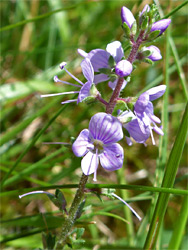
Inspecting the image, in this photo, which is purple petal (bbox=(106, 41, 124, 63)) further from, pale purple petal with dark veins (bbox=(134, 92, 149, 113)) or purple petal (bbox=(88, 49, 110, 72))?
pale purple petal with dark veins (bbox=(134, 92, 149, 113))

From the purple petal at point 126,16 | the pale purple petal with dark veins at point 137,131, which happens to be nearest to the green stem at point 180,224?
the pale purple petal with dark veins at point 137,131

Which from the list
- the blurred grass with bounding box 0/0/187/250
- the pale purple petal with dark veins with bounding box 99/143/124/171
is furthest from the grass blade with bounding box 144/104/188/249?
the blurred grass with bounding box 0/0/187/250

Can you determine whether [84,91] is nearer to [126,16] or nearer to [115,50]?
[115,50]

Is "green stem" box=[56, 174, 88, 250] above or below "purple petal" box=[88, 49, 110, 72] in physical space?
below

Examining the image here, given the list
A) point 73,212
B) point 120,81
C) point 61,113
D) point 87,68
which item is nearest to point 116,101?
point 120,81

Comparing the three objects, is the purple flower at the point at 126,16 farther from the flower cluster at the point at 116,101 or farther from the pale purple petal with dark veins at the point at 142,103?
the pale purple petal with dark veins at the point at 142,103

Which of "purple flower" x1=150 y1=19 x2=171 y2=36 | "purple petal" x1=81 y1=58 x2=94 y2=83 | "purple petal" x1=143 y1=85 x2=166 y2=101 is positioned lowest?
"purple petal" x1=143 y1=85 x2=166 y2=101

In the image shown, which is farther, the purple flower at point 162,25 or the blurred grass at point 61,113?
the blurred grass at point 61,113
